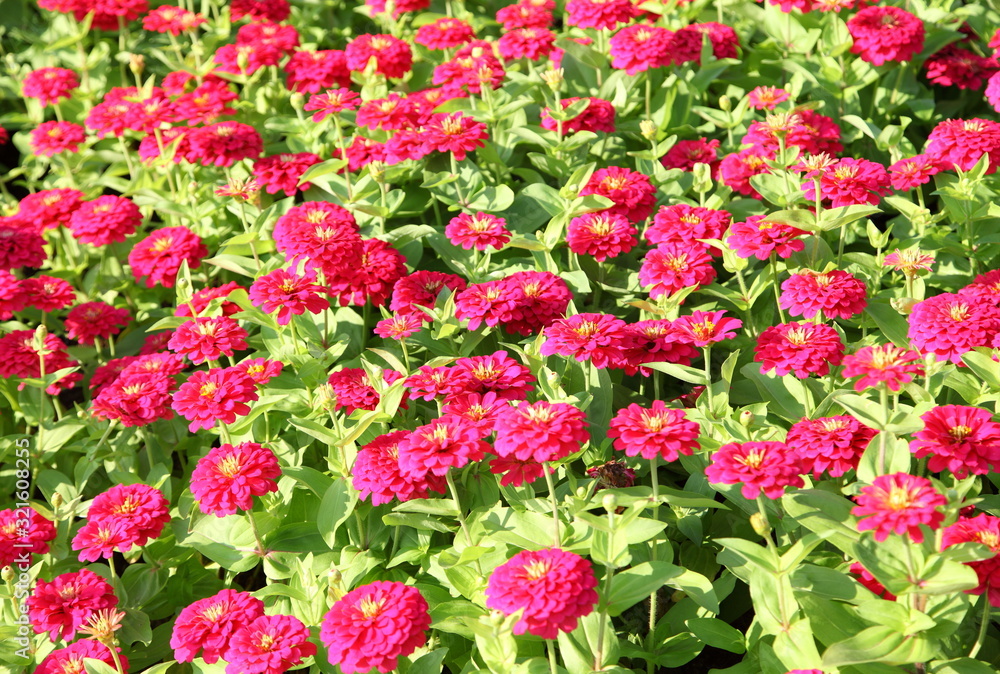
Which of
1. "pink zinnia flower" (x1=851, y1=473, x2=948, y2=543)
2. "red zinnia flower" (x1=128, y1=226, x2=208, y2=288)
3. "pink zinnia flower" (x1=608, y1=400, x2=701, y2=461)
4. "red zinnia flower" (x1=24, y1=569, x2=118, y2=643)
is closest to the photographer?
"pink zinnia flower" (x1=851, y1=473, x2=948, y2=543)

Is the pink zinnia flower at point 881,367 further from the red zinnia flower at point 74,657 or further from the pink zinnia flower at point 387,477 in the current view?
the red zinnia flower at point 74,657

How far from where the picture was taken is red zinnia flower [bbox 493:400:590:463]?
1650 millimetres

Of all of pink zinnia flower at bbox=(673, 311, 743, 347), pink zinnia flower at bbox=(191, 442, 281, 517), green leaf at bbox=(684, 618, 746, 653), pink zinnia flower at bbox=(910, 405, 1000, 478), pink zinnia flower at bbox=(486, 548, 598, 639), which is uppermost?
pink zinnia flower at bbox=(673, 311, 743, 347)

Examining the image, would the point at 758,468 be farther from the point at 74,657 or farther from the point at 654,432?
the point at 74,657

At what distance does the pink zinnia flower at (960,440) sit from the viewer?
1652 millimetres

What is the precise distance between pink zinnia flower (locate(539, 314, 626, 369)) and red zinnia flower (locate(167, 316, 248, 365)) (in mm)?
789

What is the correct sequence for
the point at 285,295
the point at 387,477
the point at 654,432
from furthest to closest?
the point at 285,295
the point at 387,477
the point at 654,432

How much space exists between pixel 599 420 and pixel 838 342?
568 mm

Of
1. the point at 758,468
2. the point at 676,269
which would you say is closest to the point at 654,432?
the point at 758,468

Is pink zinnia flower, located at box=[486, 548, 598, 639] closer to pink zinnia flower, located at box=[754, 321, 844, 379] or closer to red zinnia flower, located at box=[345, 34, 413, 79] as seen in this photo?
pink zinnia flower, located at box=[754, 321, 844, 379]

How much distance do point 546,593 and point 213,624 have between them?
697mm

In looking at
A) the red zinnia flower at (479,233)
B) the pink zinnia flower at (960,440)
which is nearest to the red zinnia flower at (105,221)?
the red zinnia flower at (479,233)

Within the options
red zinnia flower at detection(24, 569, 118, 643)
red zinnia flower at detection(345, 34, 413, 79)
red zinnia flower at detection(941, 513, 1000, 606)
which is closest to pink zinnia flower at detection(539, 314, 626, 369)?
red zinnia flower at detection(941, 513, 1000, 606)

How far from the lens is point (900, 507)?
148 centimetres
